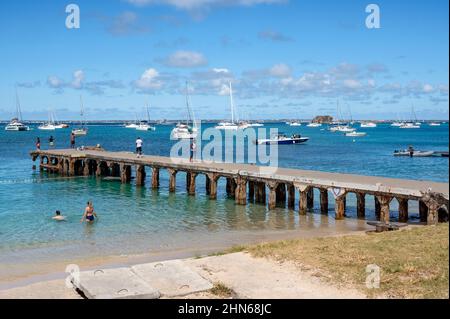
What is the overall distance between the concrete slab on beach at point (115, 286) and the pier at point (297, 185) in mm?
13653

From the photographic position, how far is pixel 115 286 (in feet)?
36.8

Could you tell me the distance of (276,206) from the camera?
95.6 ft

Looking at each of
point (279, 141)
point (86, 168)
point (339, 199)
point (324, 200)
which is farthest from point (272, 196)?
point (279, 141)

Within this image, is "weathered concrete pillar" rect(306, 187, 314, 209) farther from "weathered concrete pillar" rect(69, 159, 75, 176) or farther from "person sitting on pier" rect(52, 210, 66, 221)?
"weathered concrete pillar" rect(69, 159, 75, 176)

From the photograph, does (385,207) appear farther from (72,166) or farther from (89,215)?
(72,166)

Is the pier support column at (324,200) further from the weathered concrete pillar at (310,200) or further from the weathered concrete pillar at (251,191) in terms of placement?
the weathered concrete pillar at (251,191)

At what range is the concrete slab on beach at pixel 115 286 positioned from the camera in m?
10.7

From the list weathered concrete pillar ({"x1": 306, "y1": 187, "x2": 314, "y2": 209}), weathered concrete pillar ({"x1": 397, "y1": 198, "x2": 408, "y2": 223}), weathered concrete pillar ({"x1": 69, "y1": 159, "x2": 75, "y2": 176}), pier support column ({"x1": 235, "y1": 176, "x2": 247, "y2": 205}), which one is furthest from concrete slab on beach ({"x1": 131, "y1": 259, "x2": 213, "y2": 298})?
weathered concrete pillar ({"x1": 69, "y1": 159, "x2": 75, "y2": 176})

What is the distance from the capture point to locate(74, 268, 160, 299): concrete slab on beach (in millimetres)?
10668

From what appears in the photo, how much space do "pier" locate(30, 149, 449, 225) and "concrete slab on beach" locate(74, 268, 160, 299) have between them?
538 inches

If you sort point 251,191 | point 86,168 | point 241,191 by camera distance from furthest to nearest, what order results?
point 86,168 < point 251,191 < point 241,191

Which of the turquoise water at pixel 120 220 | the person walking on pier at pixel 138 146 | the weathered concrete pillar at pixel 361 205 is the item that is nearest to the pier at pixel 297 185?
the weathered concrete pillar at pixel 361 205

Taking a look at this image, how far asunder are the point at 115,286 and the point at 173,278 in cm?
164
